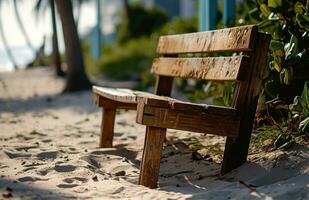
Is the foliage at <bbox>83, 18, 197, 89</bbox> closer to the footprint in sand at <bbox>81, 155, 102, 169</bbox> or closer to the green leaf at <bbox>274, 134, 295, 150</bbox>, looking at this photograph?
the footprint in sand at <bbox>81, 155, 102, 169</bbox>

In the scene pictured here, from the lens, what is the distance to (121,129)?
5707mm

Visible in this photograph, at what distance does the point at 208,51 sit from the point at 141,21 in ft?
57.9

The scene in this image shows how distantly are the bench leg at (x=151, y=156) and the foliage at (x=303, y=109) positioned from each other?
36.4 inches

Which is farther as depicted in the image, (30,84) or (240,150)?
(30,84)

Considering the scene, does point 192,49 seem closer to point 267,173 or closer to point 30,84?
point 267,173

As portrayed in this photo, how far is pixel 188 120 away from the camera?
10.6 feet

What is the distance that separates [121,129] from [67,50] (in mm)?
4999

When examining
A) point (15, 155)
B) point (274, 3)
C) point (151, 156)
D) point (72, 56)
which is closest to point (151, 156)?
point (151, 156)

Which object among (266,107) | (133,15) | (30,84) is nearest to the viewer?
(266,107)

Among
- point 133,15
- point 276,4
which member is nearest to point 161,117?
point 276,4

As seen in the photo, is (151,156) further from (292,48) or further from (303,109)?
(292,48)

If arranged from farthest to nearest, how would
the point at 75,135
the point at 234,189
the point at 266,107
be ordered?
the point at 75,135 → the point at 266,107 → the point at 234,189

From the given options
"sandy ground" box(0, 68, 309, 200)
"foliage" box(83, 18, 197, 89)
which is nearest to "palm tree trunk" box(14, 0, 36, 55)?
"foliage" box(83, 18, 197, 89)

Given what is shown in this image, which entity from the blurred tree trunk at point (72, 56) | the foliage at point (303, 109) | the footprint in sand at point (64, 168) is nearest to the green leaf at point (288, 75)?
the foliage at point (303, 109)
